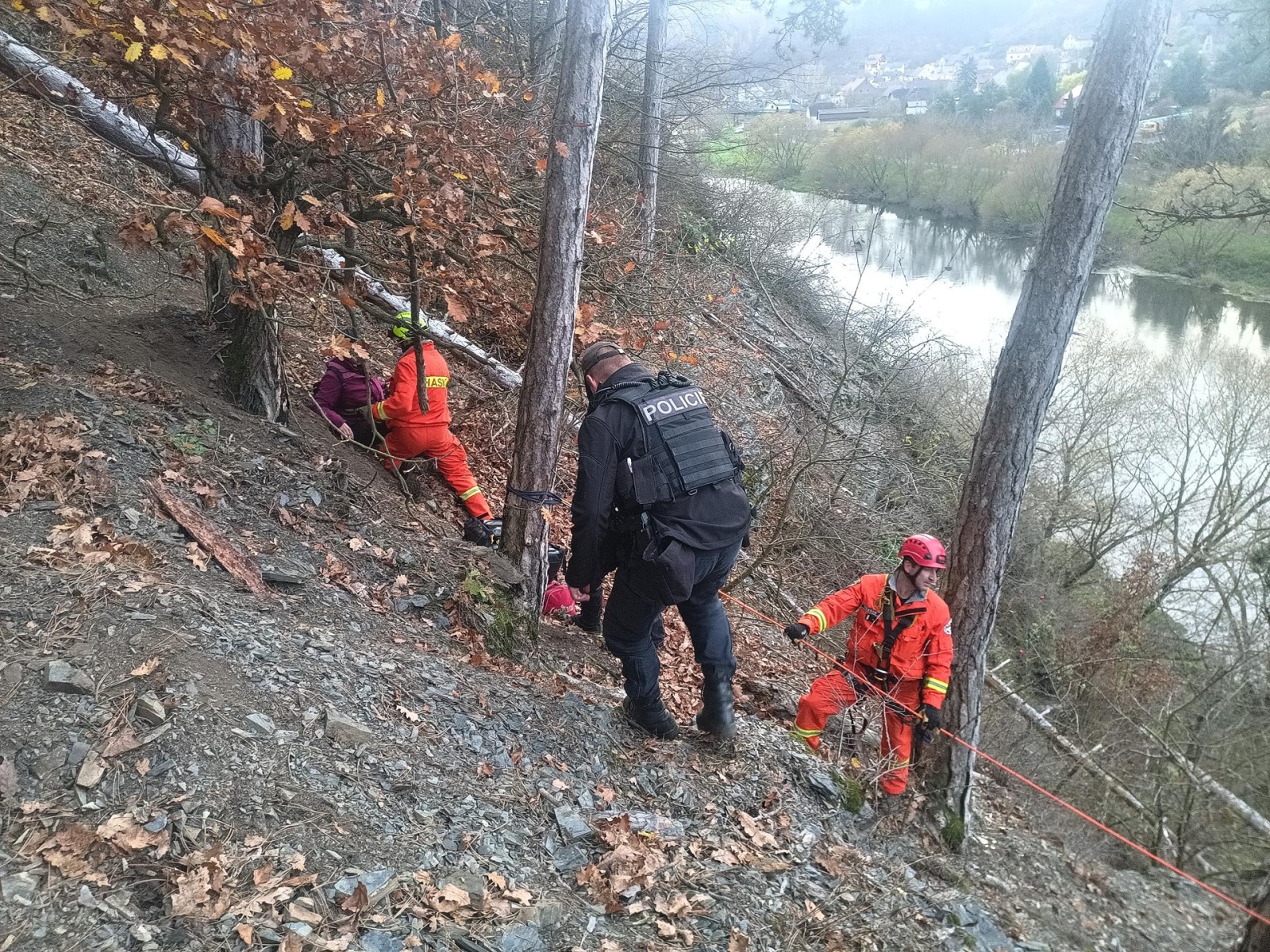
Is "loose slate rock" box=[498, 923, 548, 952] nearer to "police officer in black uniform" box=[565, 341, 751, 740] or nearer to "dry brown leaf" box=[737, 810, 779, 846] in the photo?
"dry brown leaf" box=[737, 810, 779, 846]

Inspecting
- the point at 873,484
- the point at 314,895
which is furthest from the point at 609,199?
the point at 314,895

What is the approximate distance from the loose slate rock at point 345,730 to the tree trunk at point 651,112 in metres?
10.5

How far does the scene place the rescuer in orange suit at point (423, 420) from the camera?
5633 mm

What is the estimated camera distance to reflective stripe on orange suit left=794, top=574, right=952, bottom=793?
15.7 ft

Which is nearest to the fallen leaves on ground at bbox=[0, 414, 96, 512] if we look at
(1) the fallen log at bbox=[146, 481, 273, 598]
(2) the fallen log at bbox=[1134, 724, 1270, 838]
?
(1) the fallen log at bbox=[146, 481, 273, 598]

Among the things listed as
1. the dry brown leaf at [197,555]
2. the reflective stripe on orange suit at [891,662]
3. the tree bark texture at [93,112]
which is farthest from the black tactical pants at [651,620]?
the tree bark texture at [93,112]

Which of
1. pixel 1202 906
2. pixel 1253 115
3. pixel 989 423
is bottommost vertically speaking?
pixel 1202 906

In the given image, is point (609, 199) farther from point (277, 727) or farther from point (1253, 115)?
point (1253, 115)

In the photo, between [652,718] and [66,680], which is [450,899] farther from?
[652,718]

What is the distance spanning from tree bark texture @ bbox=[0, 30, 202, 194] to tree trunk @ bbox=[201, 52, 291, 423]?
1.01 ft

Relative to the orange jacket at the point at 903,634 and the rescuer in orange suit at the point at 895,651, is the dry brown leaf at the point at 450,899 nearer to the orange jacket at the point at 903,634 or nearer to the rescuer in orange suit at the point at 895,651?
the rescuer in orange suit at the point at 895,651

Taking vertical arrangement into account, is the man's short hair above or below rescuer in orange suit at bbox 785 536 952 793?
above

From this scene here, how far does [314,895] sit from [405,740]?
0.91 m

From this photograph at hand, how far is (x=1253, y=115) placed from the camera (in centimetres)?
2333
